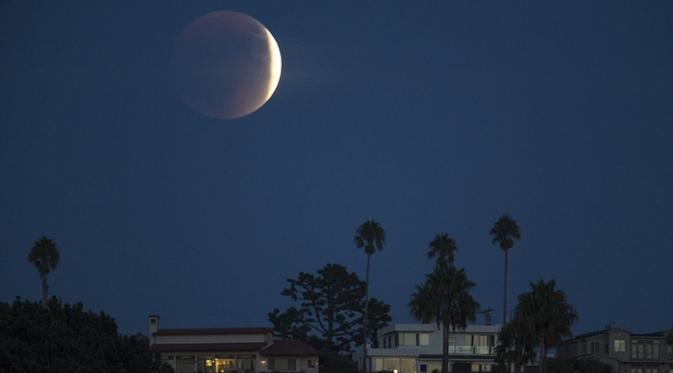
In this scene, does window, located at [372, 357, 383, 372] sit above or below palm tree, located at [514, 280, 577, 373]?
below

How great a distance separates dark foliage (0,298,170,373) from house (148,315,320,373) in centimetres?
4583

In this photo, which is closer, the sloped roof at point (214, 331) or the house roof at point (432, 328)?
the sloped roof at point (214, 331)

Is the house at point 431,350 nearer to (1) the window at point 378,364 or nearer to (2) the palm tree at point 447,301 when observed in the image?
(1) the window at point 378,364

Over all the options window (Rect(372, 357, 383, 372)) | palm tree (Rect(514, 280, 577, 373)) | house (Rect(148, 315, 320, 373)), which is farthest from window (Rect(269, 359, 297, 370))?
palm tree (Rect(514, 280, 577, 373))

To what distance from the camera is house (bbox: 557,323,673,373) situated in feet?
375

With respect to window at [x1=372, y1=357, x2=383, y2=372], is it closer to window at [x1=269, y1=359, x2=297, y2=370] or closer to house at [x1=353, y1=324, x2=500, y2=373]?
house at [x1=353, y1=324, x2=500, y2=373]

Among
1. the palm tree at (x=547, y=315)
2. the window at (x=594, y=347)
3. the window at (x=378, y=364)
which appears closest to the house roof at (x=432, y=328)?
the window at (x=378, y=364)

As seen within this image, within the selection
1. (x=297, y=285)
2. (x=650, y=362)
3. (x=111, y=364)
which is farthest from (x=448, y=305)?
(x=111, y=364)

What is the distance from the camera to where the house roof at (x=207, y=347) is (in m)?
107

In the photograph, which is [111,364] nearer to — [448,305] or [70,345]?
[70,345]

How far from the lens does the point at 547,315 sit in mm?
84188

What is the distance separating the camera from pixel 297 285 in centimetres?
13475

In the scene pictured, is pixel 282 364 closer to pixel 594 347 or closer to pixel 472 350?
pixel 472 350

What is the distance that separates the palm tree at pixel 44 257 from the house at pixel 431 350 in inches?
1328
